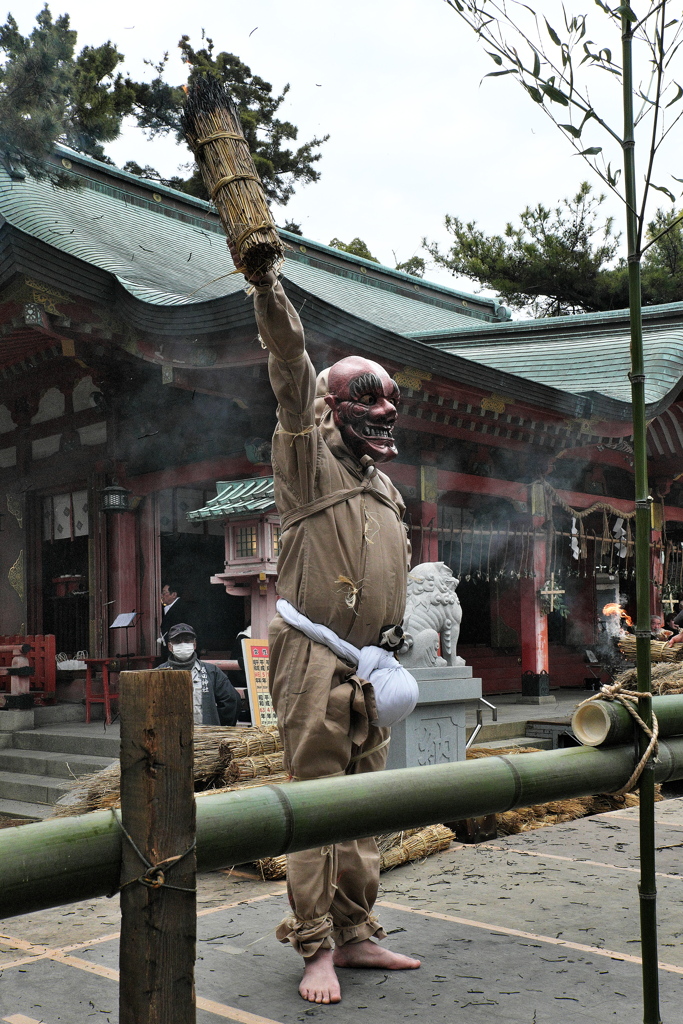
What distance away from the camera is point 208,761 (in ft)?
17.2

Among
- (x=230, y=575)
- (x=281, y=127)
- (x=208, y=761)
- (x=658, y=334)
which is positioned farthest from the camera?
(x=281, y=127)

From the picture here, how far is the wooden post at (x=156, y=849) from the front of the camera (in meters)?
1.56

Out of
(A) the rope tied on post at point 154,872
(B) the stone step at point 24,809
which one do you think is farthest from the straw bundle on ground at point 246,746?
(A) the rope tied on post at point 154,872

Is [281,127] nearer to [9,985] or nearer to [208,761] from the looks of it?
[208,761]

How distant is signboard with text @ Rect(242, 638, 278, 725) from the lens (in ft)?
22.0

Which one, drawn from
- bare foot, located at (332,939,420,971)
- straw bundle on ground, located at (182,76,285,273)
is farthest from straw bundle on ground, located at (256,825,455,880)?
straw bundle on ground, located at (182,76,285,273)

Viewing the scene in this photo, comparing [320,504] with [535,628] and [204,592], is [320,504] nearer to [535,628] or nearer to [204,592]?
[535,628]

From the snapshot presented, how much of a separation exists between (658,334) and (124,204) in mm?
6680

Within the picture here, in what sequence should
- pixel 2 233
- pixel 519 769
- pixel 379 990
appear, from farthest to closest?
pixel 2 233, pixel 379 990, pixel 519 769

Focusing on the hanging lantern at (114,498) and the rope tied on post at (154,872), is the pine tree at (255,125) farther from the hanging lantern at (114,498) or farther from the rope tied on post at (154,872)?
the rope tied on post at (154,872)

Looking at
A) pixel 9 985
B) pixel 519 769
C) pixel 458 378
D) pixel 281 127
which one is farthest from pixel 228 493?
pixel 281 127

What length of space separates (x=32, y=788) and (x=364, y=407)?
16.9 ft

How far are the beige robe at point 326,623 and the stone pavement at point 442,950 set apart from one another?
23 cm

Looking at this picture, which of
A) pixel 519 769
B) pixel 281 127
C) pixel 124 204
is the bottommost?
pixel 519 769
